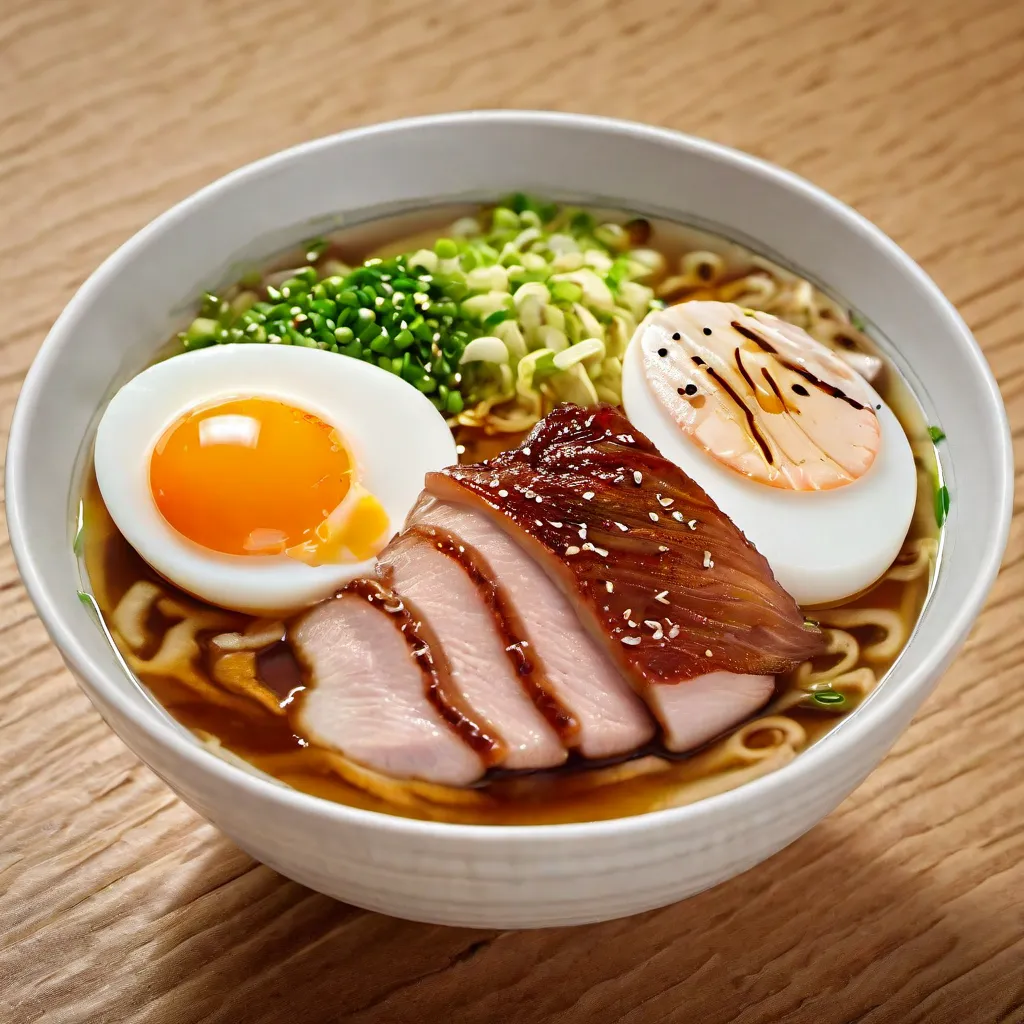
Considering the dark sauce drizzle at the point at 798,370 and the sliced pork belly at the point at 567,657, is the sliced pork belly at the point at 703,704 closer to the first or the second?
the sliced pork belly at the point at 567,657

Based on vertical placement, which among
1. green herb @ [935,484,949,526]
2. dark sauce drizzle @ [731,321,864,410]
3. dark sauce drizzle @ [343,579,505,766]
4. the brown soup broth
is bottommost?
the brown soup broth

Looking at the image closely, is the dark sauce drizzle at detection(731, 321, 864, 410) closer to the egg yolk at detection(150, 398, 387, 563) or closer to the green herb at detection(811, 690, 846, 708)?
the green herb at detection(811, 690, 846, 708)

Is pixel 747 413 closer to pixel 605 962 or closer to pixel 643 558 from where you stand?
pixel 643 558

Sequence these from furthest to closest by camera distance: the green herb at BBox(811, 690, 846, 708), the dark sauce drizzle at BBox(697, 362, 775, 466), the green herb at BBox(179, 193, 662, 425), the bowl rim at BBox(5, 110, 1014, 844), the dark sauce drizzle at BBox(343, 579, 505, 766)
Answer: the green herb at BBox(179, 193, 662, 425) → the dark sauce drizzle at BBox(697, 362, 775, 466) → the green herb at BBox(811, 690, 846, 708) → the dark sauce drizzle at BBox(343, 579, 505, 766) → the bowl rim at BBox(5, 110, 1014, 844)

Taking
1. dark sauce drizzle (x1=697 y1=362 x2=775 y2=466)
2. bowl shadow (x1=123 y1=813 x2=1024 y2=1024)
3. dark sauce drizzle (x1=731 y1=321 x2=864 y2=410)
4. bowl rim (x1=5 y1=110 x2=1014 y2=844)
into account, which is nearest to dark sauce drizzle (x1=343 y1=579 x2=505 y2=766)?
bowl rim (x1=5 y1=110 x2=1014 y2=844)

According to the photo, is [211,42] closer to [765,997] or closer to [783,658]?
[783,658]

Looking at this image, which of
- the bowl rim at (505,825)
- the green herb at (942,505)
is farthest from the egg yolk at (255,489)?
the green herb at (942,505)
